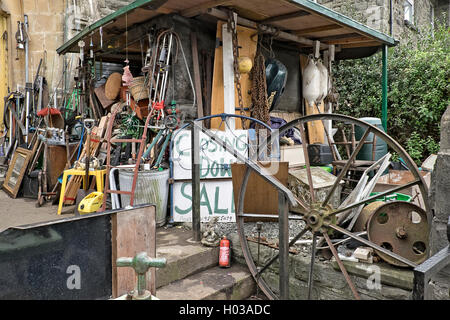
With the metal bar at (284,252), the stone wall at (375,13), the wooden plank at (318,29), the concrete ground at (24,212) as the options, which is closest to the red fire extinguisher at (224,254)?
the metal bar at (284,252)

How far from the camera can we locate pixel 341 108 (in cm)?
955

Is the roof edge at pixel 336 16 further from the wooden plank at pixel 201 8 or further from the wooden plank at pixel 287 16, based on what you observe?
the wooden plank at pixel 201 8

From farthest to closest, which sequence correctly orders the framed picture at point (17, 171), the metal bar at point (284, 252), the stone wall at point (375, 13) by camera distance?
the stone wall at point (375, 13)
the framed picture at point (17, 171)
the metal bar at point (284, 252)

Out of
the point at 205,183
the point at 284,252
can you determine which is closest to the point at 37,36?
the point at 205,183

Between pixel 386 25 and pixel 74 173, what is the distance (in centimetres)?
962

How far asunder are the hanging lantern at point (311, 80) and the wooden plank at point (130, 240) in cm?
580

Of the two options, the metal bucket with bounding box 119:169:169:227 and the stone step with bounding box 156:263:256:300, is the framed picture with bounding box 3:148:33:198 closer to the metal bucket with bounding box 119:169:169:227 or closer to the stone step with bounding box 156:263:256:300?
the metal bucket with bounding box 119:169:169:227

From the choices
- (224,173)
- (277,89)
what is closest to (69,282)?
(224,173)

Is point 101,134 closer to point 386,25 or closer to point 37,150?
point 37,150

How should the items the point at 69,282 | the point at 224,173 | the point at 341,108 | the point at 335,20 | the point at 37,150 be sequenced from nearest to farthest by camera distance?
1. the point at 69,282
2. the point at 224,173
3. the point at 335,20
4. the point at 37,150
5. the point at 341,108

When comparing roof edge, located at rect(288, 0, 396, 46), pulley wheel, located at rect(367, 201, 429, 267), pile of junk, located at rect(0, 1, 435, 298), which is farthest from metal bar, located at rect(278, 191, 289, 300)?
roof edge, located at rect(288, 0, 396, 46)

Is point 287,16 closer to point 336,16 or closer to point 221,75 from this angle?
point 336,16

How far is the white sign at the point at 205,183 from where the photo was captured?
14.0 ft

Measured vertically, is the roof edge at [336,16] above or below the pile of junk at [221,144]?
above
